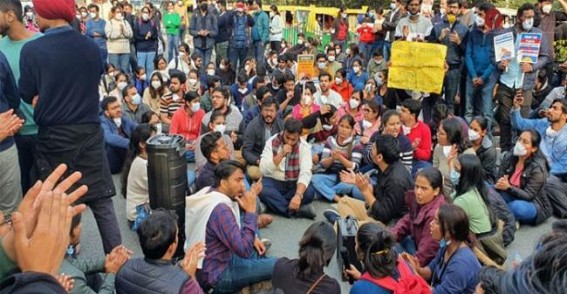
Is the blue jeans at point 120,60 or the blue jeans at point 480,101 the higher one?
the blue jeans at point 480,101

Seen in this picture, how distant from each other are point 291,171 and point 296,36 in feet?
34.3

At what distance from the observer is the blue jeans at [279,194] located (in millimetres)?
5625

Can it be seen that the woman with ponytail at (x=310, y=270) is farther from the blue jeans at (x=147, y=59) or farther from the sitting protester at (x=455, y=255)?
Result: the blue jeans at (x=147, y=59)

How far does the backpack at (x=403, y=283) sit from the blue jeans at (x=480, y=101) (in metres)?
4.42

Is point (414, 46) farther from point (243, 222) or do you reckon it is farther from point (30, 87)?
point (30, 87)

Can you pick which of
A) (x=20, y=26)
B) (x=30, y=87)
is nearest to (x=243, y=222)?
(x=30, y=87)

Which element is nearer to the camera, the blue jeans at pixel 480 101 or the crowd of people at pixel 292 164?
the crowd of people at pixel 292 164

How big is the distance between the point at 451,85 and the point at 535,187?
2.86 meters

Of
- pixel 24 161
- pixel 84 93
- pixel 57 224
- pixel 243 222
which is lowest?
pixel 243 222

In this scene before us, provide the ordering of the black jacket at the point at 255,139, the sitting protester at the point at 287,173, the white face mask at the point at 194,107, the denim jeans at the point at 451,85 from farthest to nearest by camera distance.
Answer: the denim jeans at the point at 451,85, the white face mask at the point at 194,107, the black jacket at the point at 255,139, the sitting protester at the point at 287,173

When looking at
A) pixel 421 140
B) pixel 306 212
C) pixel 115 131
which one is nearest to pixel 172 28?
pixel 115 131

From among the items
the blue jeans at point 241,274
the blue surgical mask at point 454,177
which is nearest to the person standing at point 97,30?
the blue surgical mask at point 454,177

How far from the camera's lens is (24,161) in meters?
3.91

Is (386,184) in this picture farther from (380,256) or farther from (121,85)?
(121,85)
